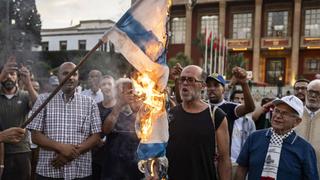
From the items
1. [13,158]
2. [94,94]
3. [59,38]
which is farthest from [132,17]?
[59,38]

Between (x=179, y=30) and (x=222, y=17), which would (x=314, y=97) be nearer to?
(x=222, y=17)

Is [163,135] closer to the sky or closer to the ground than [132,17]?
closer to the ground

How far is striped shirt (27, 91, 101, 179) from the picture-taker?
4.57m

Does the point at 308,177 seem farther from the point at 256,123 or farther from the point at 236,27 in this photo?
the point at 236,27

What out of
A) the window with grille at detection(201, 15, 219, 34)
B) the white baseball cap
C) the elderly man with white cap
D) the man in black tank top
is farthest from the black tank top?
the window with grille at detection(201, 15, 219, 34)

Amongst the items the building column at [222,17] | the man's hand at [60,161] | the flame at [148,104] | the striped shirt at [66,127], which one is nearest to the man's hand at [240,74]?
the flame at [148,104]

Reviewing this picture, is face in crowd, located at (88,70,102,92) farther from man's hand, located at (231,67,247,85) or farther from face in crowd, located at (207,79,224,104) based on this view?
man's hand, located at (231,67,247,85)

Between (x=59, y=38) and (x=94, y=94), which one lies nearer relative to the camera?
(x=94, y=94)

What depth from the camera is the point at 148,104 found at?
355 cm

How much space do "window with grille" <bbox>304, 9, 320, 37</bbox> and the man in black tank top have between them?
44350mm

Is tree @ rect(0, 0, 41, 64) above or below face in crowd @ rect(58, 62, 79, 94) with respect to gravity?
above

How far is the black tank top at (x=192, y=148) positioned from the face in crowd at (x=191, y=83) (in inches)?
6.7

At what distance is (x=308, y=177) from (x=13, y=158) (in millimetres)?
3709

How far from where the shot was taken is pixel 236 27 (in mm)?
48562
